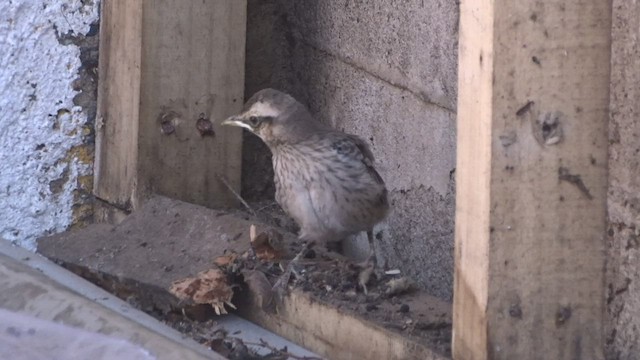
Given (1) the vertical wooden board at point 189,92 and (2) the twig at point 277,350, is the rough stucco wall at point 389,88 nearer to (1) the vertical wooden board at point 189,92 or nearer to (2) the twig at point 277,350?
(1) the vertical wooden board at point 189,92

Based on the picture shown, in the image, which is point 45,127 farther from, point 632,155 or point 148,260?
point 632,155

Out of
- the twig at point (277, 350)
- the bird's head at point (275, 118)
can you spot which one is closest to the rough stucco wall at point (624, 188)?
the twig at point (277, 350)

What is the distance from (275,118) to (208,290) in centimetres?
83

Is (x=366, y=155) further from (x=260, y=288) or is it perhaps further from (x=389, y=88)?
(x=260, y=288)

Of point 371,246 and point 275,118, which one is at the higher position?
point 275,118

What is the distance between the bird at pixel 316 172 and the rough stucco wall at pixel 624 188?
1.50 metres

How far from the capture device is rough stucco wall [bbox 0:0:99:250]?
14.7 feet

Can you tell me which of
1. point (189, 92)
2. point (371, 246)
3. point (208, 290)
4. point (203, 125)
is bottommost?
point (208, 290)

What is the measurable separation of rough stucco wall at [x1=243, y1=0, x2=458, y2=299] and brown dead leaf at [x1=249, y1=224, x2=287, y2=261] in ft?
1.63

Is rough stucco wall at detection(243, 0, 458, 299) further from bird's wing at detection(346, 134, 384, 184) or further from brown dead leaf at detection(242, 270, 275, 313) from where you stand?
brown dead leaf at detection(242, 270, 275, 313)

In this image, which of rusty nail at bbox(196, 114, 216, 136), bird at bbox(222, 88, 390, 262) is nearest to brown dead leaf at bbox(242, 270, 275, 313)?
bird at bbox(222, 88, 390, 262)

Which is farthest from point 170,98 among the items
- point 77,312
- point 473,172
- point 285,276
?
point 473,172

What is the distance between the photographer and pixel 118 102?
456 cm

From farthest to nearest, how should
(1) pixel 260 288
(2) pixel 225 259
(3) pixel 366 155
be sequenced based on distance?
(3) pixel 366 155
(2) pixel 225 259
(1) pixel 260 288
